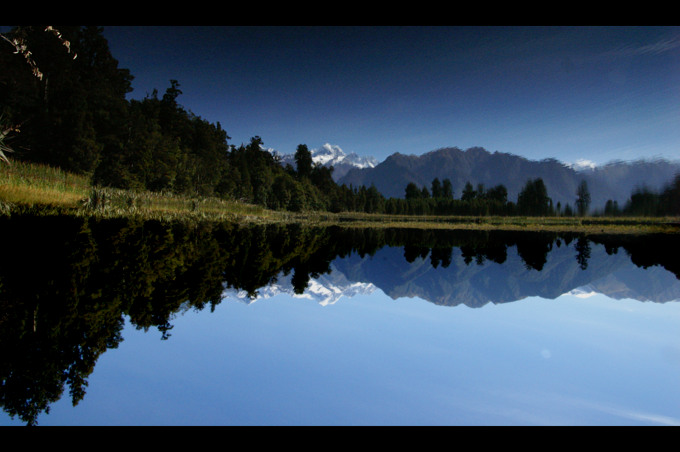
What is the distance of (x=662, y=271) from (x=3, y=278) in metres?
18.7

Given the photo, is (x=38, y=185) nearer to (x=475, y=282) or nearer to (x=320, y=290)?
(x=320, y=290)

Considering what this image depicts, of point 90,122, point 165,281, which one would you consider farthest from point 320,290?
point 90,122

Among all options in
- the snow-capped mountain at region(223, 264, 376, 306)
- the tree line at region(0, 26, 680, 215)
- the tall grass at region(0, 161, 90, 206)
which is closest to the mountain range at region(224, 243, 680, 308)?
the snow-capped mountain at region(223, 264, 376, 306)

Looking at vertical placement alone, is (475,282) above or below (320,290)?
above

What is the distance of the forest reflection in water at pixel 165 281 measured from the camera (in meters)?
3.74

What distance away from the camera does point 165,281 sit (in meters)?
6.88

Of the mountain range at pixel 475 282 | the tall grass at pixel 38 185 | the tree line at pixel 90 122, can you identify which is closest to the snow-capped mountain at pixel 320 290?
the mountain range at pixel 475 282

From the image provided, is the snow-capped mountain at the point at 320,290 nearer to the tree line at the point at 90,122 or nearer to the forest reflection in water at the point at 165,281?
the forest reflection in water at the point at 165,281

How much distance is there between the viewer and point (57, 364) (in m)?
3.52

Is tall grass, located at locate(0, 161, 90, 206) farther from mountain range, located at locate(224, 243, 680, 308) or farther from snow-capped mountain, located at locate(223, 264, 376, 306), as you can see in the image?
mountain range, located at locate(224, 243, 680, 308)

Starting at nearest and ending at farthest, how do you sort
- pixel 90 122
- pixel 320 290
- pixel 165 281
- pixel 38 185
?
pixel 165 281
pixel 320 290
pixel 38 185
pixel 90 122

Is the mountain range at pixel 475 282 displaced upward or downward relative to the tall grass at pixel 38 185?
downward
